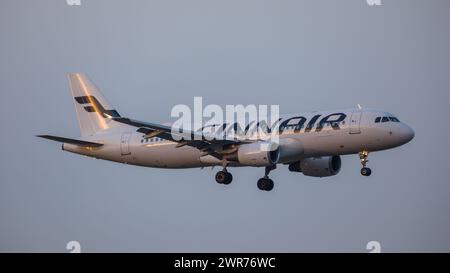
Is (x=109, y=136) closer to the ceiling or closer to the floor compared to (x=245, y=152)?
closer to the ceiling

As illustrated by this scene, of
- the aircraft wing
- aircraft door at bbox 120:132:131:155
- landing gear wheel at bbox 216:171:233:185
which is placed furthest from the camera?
aircraft door at bbox 120:132:131:155

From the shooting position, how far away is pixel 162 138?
223 ft

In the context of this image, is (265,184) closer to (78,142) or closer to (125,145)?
(125,145)

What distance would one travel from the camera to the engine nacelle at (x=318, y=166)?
71.1 meters

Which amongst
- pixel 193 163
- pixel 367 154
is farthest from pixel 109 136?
pixel 367 154

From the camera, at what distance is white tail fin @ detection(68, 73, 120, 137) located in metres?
75.8

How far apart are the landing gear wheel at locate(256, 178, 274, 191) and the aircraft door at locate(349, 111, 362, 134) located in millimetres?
7912

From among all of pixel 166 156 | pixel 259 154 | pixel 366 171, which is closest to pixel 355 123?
pixel 366 171

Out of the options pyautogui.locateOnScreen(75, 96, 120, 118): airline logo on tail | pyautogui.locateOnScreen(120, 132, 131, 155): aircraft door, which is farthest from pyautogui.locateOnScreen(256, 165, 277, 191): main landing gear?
pyautogui.locateOnScreen(75, 96, 120, 118): airline logo on tail

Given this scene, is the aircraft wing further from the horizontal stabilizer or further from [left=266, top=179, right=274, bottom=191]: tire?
the horizontal stabilizer

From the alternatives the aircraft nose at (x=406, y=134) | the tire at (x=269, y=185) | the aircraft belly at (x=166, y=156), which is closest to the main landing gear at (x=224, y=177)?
the aircraft belly at (x=166, y=156)

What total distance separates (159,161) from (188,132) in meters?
5.59

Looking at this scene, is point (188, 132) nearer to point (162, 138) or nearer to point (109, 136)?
point (162, 138)

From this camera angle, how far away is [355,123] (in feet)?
213
